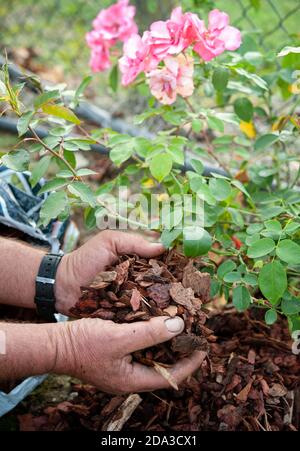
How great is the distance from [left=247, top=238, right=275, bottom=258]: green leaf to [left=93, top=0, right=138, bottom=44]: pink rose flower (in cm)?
81

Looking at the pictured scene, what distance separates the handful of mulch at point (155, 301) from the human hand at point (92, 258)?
70 mm

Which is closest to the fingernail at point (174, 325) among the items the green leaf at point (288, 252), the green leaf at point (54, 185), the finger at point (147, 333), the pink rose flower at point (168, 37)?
the finger at point (147, 333)

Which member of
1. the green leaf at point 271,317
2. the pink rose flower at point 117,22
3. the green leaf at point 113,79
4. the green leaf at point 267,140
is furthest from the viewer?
the green leaf at point 113,79

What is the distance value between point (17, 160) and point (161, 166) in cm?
31

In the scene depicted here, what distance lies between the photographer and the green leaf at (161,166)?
1241 mm

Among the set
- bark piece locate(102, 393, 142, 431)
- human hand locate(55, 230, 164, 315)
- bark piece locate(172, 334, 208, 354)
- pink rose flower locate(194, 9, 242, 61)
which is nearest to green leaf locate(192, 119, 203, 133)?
pink rose flower locate(194, 9, 242, 61)

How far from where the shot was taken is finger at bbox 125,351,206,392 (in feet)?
3.74

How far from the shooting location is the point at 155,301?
1.16m

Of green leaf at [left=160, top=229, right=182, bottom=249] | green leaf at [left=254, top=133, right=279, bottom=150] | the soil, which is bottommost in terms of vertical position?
the soil

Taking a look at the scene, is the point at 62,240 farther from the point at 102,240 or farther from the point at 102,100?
the point at 102,100

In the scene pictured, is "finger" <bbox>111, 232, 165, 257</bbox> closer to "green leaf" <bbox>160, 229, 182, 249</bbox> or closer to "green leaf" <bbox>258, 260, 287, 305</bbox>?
"green leaf" <bbox>160, 229, 182, 249</bbox>

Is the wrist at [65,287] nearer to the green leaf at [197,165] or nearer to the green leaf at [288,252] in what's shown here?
the green leaf at [197,165]

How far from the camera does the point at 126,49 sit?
134cm

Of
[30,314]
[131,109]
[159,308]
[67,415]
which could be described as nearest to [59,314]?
[30,314]
